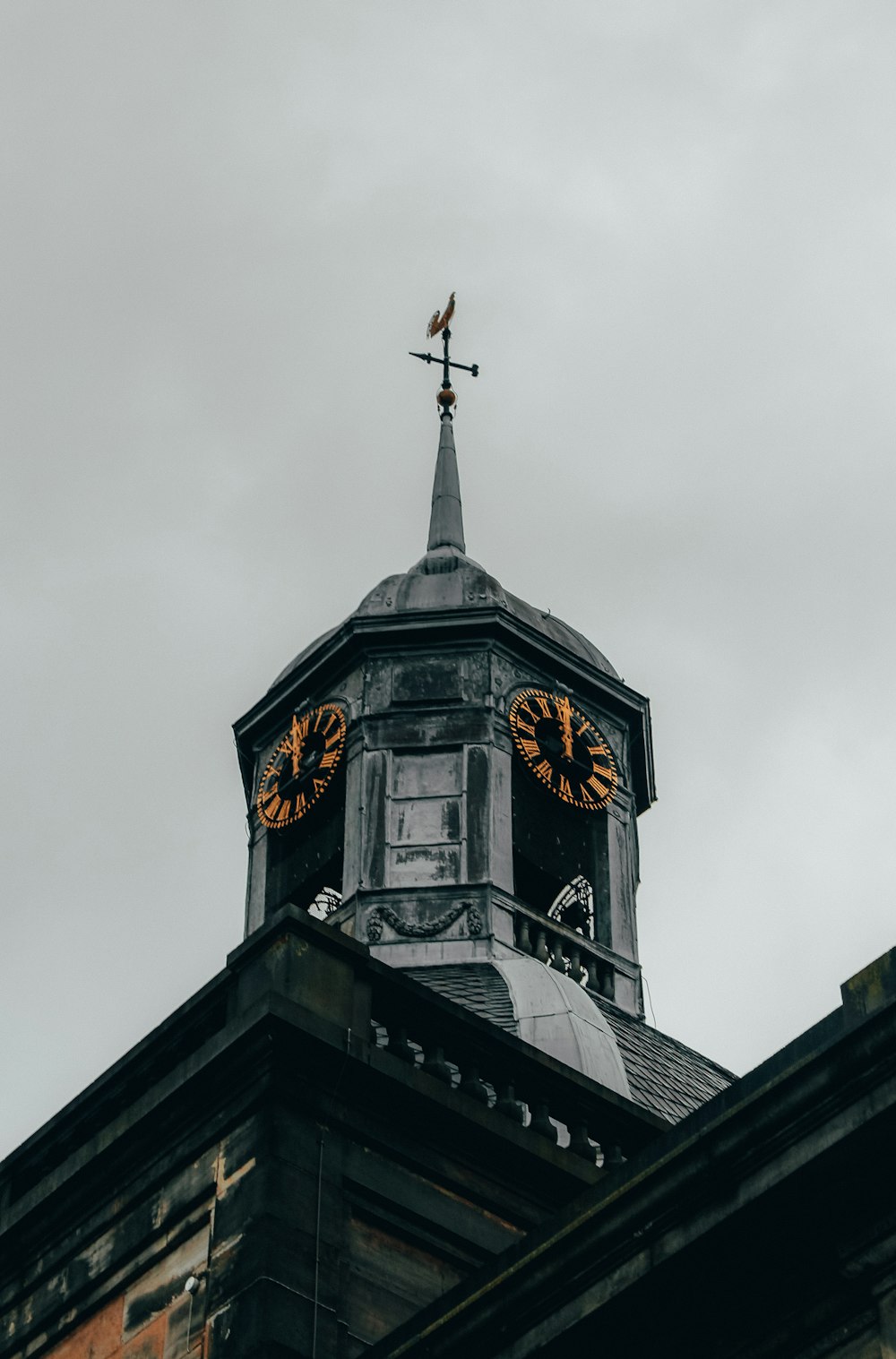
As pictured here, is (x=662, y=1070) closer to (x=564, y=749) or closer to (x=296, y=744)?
(x=564, y=749)

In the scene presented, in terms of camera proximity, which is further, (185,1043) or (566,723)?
(566,723)

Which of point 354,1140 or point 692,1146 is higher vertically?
point 354,1140

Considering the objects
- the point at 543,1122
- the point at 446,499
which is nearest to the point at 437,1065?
the point at 543,1122

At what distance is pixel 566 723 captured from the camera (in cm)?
3086

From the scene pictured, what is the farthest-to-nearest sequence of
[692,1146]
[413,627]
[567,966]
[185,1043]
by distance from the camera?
[413,627] < [567,966] < [185,1043] < [692,1146]

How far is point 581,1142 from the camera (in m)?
18.9

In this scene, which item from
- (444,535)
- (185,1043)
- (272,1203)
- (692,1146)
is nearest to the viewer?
(692,1146)

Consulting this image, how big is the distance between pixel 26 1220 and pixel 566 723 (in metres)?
13.4

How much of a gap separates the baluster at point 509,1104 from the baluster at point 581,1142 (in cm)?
46

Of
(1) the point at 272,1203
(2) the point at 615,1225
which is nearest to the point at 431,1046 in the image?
(1) the point at 272,1203

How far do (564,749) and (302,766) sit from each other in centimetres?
297

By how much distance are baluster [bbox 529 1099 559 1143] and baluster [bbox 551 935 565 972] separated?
29.9 feet

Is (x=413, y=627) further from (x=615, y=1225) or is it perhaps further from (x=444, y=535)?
(x=615, y=1225)

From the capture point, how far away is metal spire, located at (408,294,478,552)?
115 feet
